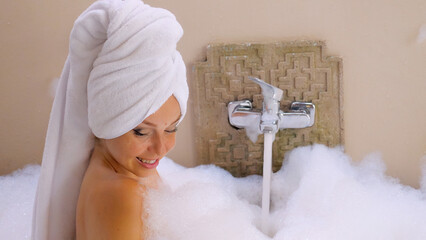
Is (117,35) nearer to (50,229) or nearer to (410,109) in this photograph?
(50,229)

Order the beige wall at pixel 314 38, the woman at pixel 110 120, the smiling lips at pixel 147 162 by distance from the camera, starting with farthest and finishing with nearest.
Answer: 1. the beige wall at pixel 314 38
2. the smiling lips at pixel 147 162
3. the woman at pixel 110 120

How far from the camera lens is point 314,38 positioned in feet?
4.03

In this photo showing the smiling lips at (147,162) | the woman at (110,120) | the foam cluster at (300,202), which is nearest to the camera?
the woman at (110,120)

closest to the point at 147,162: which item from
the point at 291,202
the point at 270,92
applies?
the point at 270,92

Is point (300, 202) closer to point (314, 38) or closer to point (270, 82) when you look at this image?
point (270, 82)

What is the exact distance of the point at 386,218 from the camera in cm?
114

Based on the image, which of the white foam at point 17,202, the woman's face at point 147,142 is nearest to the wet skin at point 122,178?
the woman's face at point 147,142

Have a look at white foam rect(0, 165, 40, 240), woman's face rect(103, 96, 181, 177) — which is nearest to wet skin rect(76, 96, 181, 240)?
woman's face rect(103, 96, 181, 177)

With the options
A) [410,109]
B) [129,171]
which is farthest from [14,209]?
[410,109]

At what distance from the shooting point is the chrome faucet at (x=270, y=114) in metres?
1.14

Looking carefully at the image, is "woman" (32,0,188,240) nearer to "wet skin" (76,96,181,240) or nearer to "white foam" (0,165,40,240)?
"wet skin" (76,96,181,240)

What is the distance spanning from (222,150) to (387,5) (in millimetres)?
627

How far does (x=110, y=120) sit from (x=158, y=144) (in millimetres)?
101

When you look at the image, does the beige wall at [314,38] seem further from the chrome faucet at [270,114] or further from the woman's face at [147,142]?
the woman's face at [147,142]
